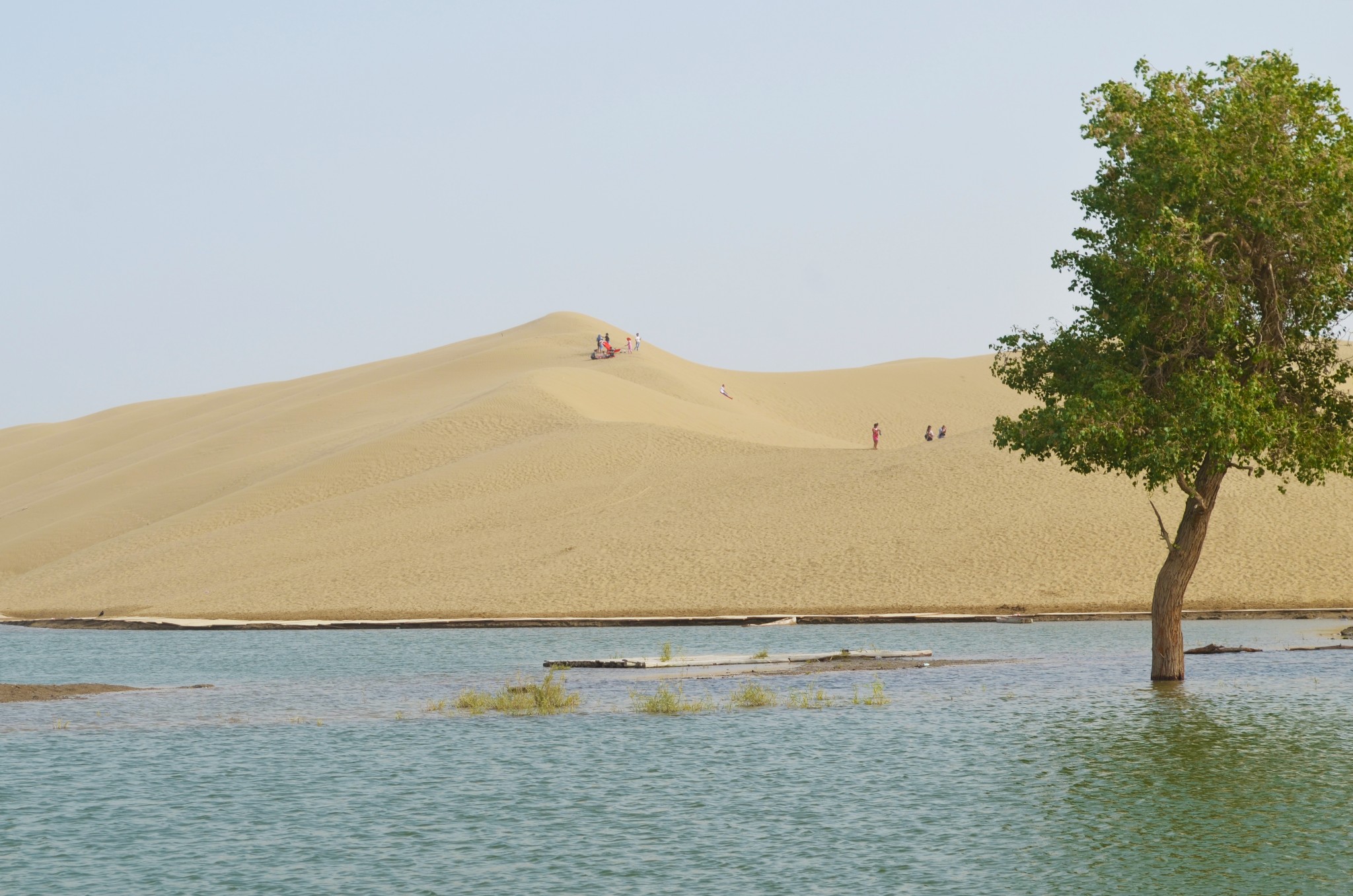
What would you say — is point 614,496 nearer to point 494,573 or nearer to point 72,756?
point 494,573

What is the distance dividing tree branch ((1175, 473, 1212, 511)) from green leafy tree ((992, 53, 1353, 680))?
0.04m

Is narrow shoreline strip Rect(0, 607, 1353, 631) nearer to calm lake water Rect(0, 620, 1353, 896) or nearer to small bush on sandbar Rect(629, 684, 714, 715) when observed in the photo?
calm lake water Rect(0, 620, 1353, 896)

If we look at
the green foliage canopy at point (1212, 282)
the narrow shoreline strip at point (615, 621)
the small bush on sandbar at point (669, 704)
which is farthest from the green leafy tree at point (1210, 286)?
the narrow shoreline strip at point (615, 621)

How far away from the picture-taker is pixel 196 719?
2523 cm

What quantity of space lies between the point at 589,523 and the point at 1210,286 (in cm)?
3987

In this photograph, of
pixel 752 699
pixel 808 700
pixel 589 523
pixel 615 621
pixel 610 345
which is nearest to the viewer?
pixel 752 699

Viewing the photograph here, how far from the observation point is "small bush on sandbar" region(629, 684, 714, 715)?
81.7 feet

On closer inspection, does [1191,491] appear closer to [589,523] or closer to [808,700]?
[808,700]

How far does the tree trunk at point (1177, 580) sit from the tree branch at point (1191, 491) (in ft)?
0.06

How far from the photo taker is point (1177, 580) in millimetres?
25609

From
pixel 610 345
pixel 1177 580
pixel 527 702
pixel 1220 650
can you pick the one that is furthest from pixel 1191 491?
pixel 610 345

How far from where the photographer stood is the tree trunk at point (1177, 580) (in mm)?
25188

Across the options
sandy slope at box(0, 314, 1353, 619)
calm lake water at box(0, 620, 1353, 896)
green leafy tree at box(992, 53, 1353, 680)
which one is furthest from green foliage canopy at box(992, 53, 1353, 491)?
sandy slope at box(0, 314, 1353, 619)

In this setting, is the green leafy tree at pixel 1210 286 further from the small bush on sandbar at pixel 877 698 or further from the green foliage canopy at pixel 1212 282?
the small bush on sandbar at pixel 877 698
